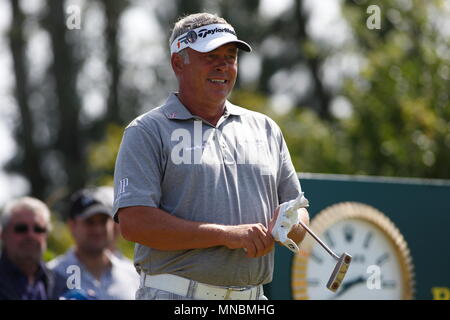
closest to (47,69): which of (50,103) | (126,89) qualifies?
(50,103)

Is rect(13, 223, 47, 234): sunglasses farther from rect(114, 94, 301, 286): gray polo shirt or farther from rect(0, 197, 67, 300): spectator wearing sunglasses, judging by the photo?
rect(114, 94, 301, 286): gray polo shirt

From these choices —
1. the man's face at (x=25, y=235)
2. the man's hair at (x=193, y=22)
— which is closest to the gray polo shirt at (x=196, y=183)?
the man's hair at (x=193, y=22)

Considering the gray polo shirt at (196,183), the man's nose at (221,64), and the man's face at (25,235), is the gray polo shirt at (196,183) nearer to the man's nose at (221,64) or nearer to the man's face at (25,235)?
the man's nose at (221,64)

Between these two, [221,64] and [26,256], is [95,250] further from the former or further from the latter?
[221,64]

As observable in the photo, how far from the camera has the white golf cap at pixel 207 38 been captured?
3939 mm

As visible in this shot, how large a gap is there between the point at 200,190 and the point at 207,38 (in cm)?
72

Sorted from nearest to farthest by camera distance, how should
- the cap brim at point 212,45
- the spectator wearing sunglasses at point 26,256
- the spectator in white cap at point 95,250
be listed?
the cap brim at point 212,45, the spectator wearing sunglasses at point 26,256, the spectator in white cap at point 95,250

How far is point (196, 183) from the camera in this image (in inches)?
149

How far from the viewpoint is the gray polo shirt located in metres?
3.77

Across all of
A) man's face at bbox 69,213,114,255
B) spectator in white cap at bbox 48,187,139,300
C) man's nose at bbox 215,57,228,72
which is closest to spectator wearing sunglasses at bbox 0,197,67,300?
spectator in white cap at bbox 48,187,139,300

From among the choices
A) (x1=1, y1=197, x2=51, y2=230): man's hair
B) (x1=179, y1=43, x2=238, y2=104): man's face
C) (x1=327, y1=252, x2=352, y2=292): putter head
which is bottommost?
(x1=1, y1=197, x2=51, y2=230): man's hair

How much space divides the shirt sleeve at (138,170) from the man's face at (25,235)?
7.99 ft

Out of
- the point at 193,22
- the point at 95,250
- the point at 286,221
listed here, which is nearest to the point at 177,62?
the point at 193,22
